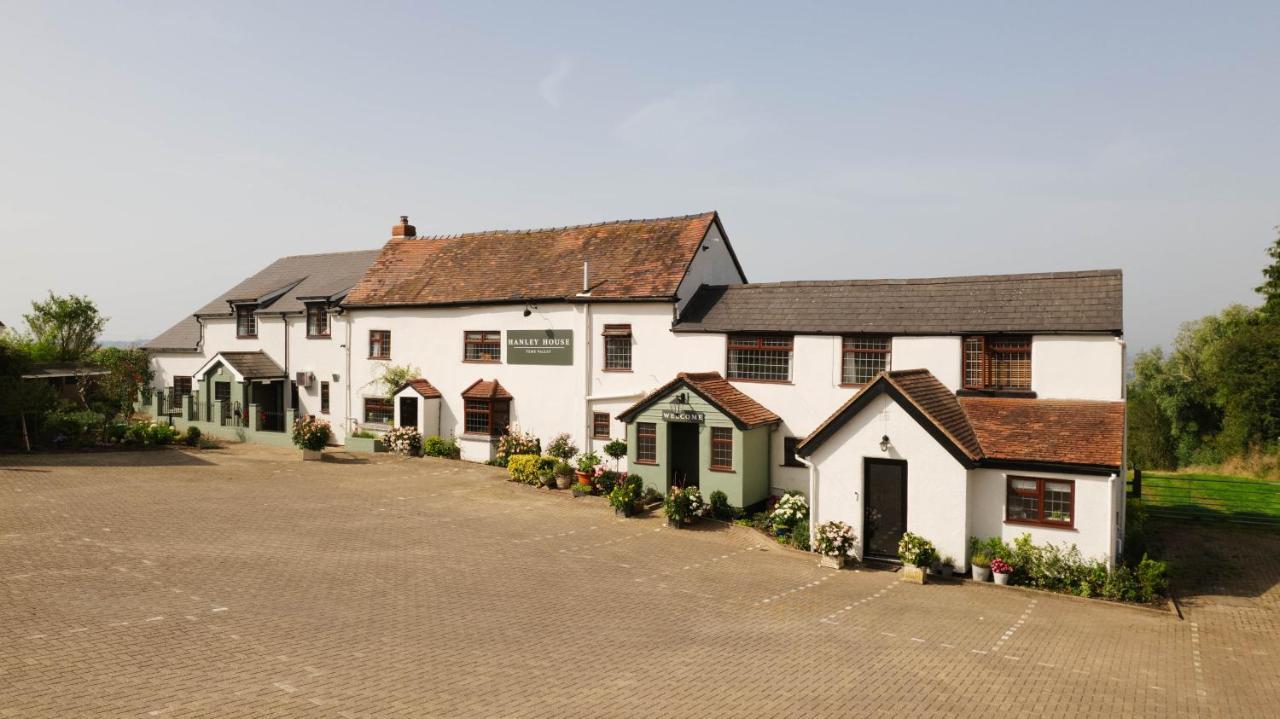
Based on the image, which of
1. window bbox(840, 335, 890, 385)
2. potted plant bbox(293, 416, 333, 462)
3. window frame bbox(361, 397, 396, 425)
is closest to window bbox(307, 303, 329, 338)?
window frame bbox(361, 397, 396, 425)

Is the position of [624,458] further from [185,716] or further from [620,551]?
[185,716]

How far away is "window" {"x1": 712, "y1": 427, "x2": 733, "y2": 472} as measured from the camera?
2219cm

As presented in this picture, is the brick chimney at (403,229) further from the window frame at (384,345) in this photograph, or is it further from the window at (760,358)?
the window at (760,358)

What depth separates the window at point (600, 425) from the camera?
88.5 feet

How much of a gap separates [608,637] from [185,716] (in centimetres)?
611

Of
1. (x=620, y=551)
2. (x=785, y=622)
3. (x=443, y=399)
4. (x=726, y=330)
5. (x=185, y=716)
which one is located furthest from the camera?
(x=443, y=399)

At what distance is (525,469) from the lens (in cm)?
2633

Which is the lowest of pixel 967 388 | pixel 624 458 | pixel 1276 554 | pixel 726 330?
pixel 1276 554

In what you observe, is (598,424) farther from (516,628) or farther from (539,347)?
(516,628)

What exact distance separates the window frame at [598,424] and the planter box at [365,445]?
975 cm

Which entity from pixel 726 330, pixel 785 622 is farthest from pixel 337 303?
pixel 785 622

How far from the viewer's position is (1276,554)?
20.7m

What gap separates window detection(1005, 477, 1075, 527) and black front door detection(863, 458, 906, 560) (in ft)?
7.86

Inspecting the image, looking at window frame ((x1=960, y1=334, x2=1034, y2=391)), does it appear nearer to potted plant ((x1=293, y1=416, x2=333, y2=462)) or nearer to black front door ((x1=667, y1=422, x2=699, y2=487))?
black front door ((x1=667, y1=422, x2=699, y2=487))
